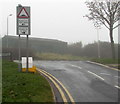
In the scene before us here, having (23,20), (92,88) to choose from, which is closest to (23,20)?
(23,20)

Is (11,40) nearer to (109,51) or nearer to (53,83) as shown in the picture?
(109,51)

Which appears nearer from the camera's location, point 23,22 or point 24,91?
point 24,91

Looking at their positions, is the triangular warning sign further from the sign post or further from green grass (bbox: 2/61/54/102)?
green grass (bbox: 2/61/54/102)

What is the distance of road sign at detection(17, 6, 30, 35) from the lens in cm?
1545

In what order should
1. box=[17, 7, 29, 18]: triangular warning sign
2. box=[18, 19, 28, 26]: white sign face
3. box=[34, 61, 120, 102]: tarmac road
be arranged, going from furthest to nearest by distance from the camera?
box=[18, 19, 28, 26]: white sign face, box=[17, 7, 29, 18]: triangular warning sign, box=[34, 61, 120, 102]: tarmac road

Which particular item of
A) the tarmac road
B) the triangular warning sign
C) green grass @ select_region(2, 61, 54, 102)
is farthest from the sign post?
green grass @ select_region(2, 61, 54, 102)

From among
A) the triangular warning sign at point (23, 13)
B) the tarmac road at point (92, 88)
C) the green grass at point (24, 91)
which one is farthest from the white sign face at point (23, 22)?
the green grass at point (24, 91)

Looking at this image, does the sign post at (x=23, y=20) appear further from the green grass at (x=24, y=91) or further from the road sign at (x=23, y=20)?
the green grass at (x=24, y=91)

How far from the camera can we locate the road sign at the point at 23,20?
15.4 metres

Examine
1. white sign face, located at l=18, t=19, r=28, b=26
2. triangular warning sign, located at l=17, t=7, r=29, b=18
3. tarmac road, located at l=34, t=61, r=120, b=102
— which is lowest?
tarmac road, located at l=34, t=61, r=120, b=102

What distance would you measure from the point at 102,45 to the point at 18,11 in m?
28.2

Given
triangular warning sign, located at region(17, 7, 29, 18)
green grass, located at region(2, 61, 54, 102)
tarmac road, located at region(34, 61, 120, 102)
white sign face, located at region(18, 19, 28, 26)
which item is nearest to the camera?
green grass, located at region(2, 61, 54, 102)

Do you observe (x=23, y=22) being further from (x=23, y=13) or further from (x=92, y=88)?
(x=92, y=88)

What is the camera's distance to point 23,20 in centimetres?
1557
